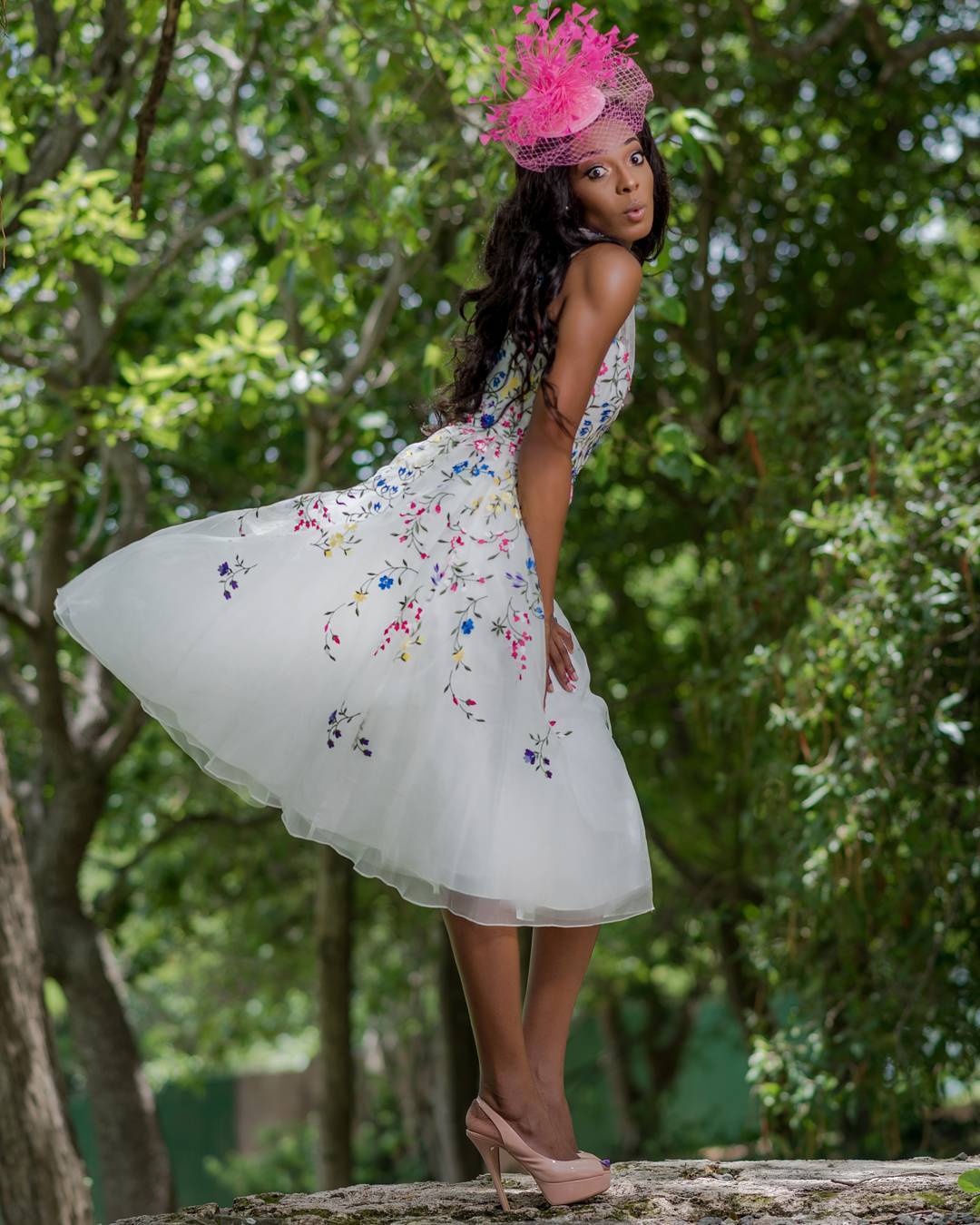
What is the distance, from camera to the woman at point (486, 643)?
2.36 meters

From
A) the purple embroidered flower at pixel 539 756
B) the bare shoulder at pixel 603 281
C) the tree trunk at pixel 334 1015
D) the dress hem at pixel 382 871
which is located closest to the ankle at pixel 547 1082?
the dress hem at pixel 382 871

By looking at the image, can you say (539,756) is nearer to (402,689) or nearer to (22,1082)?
(402,689)

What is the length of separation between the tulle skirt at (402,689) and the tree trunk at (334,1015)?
4966 millimetres

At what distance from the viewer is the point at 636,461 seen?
22.3 ft

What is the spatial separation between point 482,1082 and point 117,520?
17.3 feet

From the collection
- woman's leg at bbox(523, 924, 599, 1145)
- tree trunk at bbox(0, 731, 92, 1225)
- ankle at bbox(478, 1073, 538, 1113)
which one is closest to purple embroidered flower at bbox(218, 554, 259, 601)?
woman's leg at bbox(523, 924, 599, 1145)

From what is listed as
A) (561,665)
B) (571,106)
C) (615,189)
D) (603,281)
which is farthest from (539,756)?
(571,106)

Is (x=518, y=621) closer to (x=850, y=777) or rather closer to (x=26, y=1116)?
(x=850, y=777)

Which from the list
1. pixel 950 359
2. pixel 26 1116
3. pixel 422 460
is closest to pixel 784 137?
pixel 950 359

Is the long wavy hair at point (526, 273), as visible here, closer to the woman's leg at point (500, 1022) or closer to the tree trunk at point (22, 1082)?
the woman's leg at point (500, 1022)

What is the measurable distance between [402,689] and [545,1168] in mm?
887

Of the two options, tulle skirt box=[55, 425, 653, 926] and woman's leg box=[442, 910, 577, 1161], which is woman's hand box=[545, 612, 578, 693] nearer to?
tulle skirt box=[55, 425, 653, 926]

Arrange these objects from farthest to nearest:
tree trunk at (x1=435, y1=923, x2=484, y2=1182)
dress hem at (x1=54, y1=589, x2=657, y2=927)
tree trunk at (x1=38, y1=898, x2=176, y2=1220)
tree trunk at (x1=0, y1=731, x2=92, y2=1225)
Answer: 1. tree trunk at (x1=435, y1=923, x2=484, y2=1182)
2. tree trunk at (x1=38, y1=898, x2=176, y2=1220)
3. tree trunk at (x1=0, y1=731, x2=92, y2=1225)
4. dress hem at (x1=54, y1=589, x2=657, y2=927)

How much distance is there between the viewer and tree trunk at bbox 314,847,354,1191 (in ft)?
24.2
